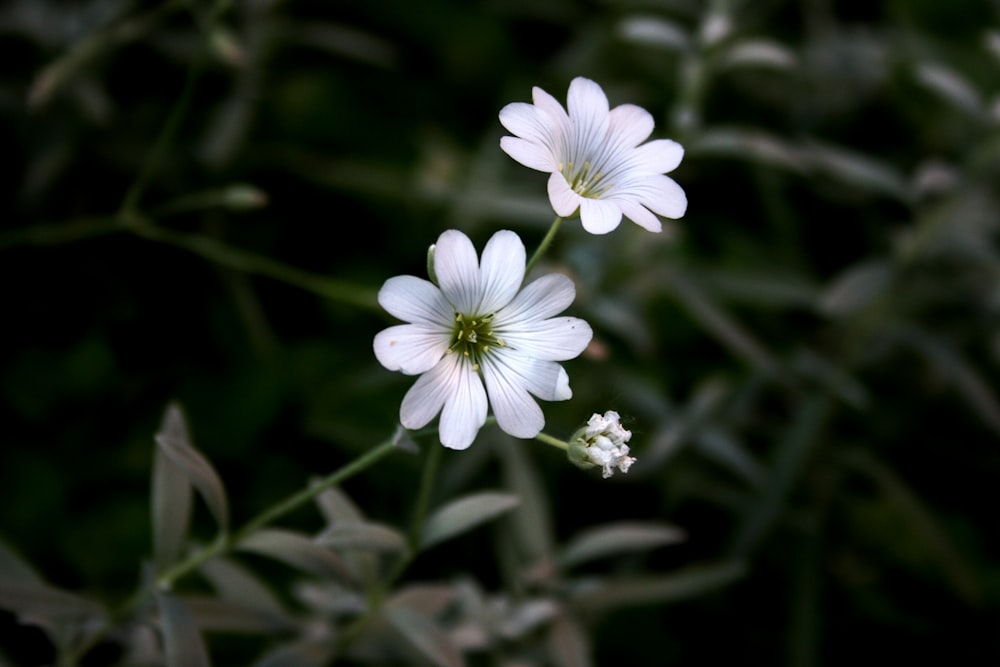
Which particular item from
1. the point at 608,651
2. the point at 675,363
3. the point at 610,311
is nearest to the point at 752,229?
the point at 675,363

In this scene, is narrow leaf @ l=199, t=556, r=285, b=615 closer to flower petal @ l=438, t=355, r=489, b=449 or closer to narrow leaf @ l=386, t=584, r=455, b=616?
narrow leaf @ l=386, t=584, r=455, b=616

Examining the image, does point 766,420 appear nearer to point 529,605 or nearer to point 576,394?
point 576,394

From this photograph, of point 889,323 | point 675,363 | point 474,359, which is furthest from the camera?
point 675,363

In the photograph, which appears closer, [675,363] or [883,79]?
[675,363]

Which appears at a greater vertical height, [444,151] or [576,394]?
[444,151]

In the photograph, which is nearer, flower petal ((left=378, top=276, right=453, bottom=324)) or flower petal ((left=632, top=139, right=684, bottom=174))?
flower petal ((left=378, top=276, right=453, bottom=324))

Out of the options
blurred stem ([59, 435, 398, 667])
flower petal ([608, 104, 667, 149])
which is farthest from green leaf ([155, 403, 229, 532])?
flower petal ([608, 104, 667, 149])
